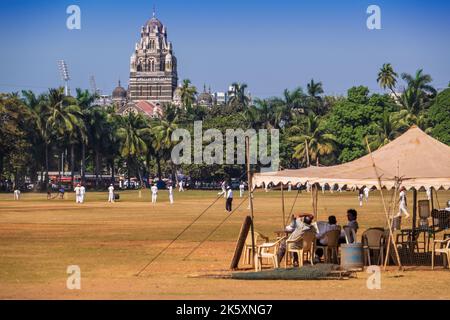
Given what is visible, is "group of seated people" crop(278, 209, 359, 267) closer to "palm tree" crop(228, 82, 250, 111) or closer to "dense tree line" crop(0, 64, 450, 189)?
"dense tree line" crop(0, 64, 450, 189)

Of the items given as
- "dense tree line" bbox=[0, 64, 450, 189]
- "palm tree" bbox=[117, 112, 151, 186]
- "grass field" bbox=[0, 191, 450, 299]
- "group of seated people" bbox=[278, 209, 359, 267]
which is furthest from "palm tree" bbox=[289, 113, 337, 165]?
"group of seated people" bbox=[278, 209, 359, 267]

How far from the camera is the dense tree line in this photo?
119 m

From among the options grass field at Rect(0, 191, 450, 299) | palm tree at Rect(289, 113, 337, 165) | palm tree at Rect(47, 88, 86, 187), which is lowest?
grass field at Rect(0, 191, 450, 299)

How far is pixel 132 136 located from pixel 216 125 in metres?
10.5

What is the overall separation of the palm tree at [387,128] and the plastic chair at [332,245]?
302ft

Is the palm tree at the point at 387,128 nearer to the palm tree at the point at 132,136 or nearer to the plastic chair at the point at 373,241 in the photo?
the palm tree at the point at 132,136

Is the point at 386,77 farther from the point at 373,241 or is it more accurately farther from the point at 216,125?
the point at 373,241

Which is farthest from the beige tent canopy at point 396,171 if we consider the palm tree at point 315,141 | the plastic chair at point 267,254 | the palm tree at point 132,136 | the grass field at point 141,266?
the palm tree at point 132,136

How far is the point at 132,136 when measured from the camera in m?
133

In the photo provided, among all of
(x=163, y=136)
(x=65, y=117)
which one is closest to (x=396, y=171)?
(x=65, y=117)

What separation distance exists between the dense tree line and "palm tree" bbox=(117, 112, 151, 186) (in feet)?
0.40

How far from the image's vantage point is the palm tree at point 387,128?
4641 inches
